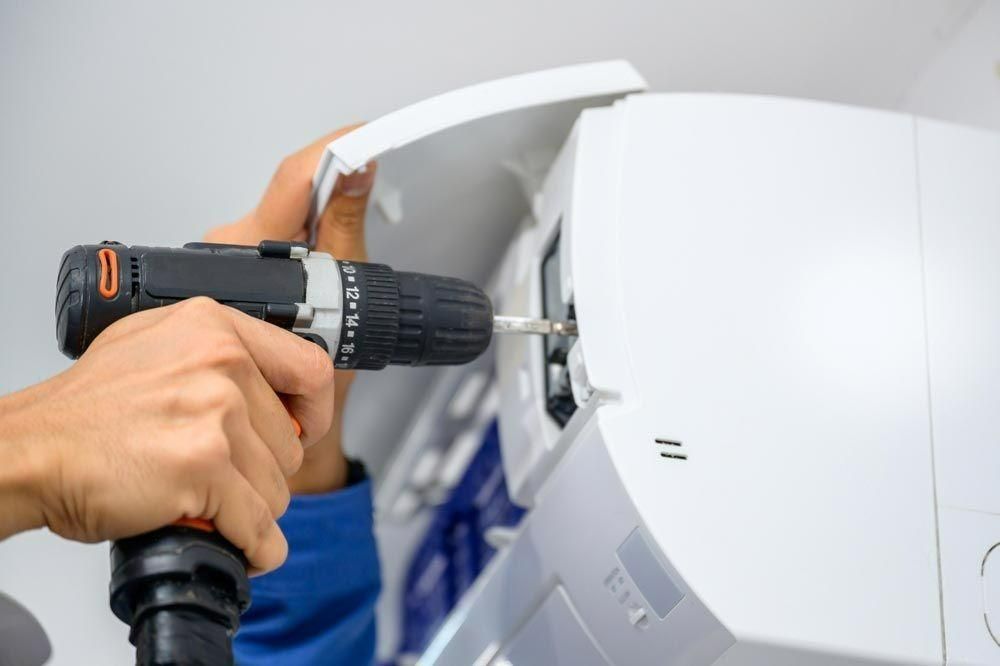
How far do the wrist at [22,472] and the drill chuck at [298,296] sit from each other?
74 millimetres

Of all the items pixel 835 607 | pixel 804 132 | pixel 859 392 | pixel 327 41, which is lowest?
pixel 835 607

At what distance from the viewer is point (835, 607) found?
521 millimetres

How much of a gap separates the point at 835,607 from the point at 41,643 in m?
0.52

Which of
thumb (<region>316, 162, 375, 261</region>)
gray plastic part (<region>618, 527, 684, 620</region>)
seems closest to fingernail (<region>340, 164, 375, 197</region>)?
thumb (<region>316, 162, 375, 261</region>)

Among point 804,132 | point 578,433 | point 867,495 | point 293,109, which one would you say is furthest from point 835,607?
point 293,109

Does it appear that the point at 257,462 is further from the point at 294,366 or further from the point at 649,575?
the point at 649,575

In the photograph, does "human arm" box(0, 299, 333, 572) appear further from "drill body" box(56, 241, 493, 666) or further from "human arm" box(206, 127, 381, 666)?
"human arm" box(206, 127, 381, 666)

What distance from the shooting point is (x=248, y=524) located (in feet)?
1.56

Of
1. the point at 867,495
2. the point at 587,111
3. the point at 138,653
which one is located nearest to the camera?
the point at 138,653

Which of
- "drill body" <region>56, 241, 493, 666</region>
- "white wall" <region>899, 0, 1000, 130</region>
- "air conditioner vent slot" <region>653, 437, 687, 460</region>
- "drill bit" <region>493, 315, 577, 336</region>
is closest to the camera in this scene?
"drill body" <region>56, 241, 493, 666</region>

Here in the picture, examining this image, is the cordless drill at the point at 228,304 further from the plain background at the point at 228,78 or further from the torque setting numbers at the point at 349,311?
the plain background at the point at 228,78

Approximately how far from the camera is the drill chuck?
507mm

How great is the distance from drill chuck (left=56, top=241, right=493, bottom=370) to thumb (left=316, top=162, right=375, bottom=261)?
0.11 m

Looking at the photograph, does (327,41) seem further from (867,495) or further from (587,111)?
(867,495)
